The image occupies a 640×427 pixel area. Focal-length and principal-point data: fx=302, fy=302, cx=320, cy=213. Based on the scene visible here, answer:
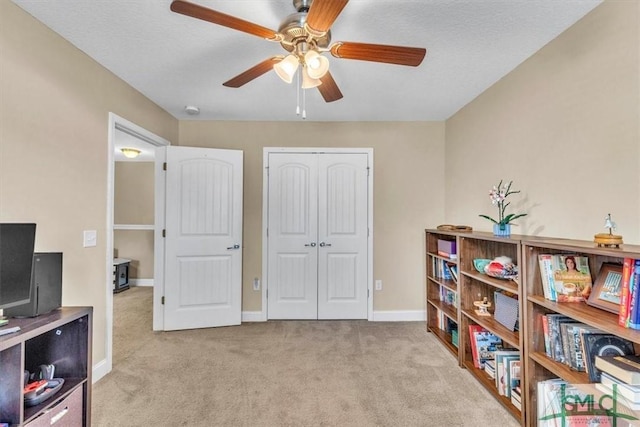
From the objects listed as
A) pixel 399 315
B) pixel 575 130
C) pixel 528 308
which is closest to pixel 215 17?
pixel 575 130

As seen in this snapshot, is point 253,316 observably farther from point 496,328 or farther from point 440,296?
point 496,328

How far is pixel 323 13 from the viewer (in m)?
1.29

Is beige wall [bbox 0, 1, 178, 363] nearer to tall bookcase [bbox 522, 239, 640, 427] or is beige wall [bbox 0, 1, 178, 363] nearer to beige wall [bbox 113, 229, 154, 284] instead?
tall bookcase [bbox 522, 239, 640, 427]

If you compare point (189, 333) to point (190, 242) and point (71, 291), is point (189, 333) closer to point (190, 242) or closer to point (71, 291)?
point (190, 242)

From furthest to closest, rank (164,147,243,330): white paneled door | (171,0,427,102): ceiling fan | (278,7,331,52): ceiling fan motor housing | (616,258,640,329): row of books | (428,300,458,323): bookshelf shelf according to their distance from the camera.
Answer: (164,147,243,330): white paneled door
(428,300,458,323): bookshelf shelf
(278,7,331,52): ceiling fan motor housing
(171,0,427,102): ceiling fan
(616,258,640,329): row of books

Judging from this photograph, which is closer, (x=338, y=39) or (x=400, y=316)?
(x=338, y=39)

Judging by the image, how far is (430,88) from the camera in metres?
2.71

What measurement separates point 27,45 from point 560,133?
10.8 feet

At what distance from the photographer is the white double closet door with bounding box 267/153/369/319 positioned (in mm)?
3557

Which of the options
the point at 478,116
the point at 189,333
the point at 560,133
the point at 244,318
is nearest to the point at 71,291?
the point at 189,333

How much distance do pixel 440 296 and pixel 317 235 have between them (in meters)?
1.48

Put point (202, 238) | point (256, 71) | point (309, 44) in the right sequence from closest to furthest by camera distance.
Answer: point (309, 44) → point (256, 71) → point (202, 238)

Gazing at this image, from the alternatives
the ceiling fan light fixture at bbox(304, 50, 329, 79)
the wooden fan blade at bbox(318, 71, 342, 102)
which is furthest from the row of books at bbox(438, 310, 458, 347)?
the ceiling fan light fixture at bbox(304, 50, 329, 79)

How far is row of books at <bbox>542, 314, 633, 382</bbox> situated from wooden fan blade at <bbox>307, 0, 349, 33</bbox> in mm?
1903
